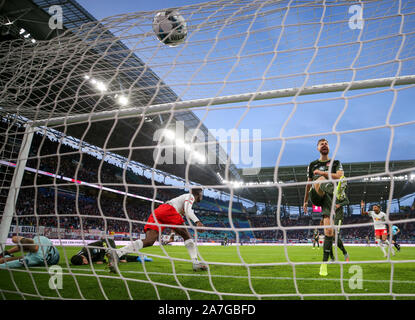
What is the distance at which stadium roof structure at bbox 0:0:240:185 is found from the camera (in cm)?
330

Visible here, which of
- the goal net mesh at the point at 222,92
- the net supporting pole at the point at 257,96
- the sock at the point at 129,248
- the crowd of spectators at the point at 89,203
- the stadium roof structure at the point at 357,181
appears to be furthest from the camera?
the stadium roof structure at the point at 357,181

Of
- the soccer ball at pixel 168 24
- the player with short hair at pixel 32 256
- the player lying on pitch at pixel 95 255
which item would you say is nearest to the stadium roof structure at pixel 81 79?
the soccer ball at pixel 168 24

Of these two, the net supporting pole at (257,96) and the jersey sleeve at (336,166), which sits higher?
the net supporting pole at (257,96)

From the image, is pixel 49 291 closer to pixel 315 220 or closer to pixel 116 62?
pixel 116 62

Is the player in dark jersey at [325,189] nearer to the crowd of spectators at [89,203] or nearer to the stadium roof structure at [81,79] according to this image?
the stadium roof structure at [81,79]

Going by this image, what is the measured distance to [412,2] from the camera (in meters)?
2.62

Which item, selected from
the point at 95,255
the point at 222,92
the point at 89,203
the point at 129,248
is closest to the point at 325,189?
the point at 222,92

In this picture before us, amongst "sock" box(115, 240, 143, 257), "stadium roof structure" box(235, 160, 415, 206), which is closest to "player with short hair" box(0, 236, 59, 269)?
"sock" box(115, 240, 143, 257)

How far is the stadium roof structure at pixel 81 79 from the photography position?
10.8 feet

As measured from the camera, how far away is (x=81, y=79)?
3840mm

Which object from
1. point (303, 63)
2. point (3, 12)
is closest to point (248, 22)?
point (303, 63)

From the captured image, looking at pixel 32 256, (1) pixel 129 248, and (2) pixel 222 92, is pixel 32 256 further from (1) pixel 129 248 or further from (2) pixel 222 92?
(2) pixel 222 92

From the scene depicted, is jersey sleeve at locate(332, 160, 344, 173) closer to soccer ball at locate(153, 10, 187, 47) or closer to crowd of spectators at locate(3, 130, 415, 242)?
soccer ball at locate(153, 10, 187, 47)
